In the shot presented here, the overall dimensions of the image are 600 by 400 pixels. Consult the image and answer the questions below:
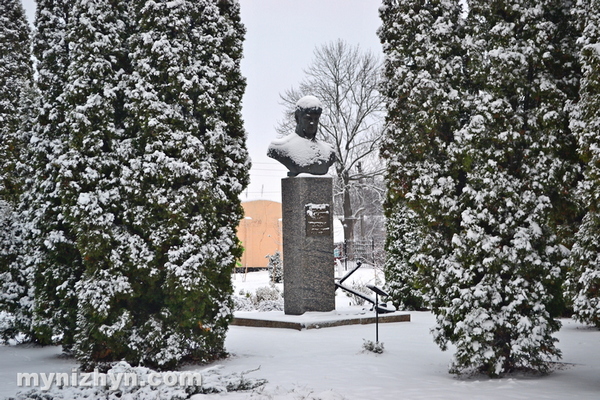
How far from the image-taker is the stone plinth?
10242 mm

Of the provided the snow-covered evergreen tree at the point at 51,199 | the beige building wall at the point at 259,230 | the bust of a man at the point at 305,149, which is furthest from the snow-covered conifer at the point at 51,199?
the beige building wall at the point at 259,230

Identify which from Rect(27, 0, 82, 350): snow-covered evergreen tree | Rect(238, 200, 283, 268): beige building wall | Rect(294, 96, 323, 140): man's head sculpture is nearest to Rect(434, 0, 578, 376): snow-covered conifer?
Rect(294, 96, 323, 140): man's head sculpture

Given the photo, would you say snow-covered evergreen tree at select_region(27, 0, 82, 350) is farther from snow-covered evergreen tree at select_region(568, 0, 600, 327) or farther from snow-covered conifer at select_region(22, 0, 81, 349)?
snow-covered evergreen tree at select_region(568, 0, 600, 327)

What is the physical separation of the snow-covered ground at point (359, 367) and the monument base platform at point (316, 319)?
0.50ft

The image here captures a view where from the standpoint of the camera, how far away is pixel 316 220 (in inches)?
406

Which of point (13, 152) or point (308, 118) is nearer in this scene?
point (13, 152)

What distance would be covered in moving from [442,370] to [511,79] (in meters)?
3.36

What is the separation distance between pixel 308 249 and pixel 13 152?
18.4 ft

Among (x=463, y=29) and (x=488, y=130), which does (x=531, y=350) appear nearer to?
(x=488, y=130)

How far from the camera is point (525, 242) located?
5.80m

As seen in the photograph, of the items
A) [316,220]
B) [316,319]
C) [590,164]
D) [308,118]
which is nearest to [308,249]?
[316,220]

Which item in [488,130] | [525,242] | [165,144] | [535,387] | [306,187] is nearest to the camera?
[535,387]

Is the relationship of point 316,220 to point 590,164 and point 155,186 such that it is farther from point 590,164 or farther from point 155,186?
point 590,164

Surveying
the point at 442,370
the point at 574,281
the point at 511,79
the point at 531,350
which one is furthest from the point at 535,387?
the point at 511,79
